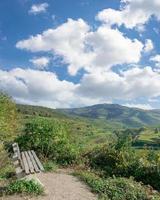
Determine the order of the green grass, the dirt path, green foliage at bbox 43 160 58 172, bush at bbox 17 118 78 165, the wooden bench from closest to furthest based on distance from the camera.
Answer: the wooden bench
the green grass
the dirt path
green foliage at bbox 43 160 58 172
bush at bbox 17 118 78 165

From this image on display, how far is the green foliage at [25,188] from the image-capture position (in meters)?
13.1

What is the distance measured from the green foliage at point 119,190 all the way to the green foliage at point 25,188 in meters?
2.13

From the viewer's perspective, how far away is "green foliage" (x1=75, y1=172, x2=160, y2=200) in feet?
45.8

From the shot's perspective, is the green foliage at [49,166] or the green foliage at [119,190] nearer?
the green foliage at [119,190]

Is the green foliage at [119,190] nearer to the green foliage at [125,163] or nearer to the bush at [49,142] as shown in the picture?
the green foliage at [125,163]

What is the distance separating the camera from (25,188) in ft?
42.9

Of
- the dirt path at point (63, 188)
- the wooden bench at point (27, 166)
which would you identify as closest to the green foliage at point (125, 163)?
the dirt path at point (63, 188)

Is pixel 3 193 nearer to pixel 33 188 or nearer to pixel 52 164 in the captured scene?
pixel 33 188

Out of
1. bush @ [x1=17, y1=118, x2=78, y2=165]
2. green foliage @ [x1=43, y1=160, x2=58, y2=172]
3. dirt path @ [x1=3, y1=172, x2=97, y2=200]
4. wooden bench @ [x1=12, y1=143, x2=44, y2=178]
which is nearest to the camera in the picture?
wooden bench @ [x1=12, y1=143, x2=44, y2=178]

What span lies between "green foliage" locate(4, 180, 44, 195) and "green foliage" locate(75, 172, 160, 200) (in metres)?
2.13

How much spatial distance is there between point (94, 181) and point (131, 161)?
3702mm

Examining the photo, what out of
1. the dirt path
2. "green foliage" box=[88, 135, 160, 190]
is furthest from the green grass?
"green foliage" box=[88, 135, 160, 190]

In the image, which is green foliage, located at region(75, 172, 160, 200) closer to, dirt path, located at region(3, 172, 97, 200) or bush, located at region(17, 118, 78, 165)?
dirt path, located at region(3, 172, 97, 200)

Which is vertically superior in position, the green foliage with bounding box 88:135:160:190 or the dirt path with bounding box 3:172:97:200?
the green foliage with bounding box 88:135:160:190
